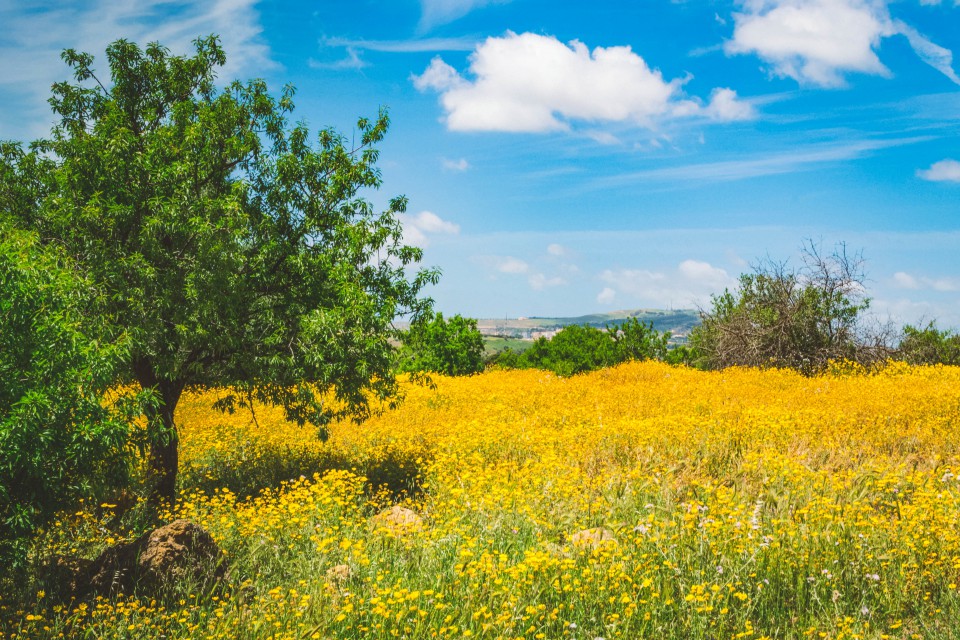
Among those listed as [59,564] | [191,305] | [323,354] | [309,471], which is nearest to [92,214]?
[191,305]

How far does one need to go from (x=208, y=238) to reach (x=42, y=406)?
4181 millimetres

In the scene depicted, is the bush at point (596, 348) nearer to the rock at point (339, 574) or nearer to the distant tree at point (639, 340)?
the distant tree at point (639, 340)

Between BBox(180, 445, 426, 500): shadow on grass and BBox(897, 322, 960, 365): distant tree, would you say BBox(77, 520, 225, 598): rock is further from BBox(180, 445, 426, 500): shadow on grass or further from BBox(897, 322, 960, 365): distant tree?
BBox(897, 322, 960, 365): distant tree

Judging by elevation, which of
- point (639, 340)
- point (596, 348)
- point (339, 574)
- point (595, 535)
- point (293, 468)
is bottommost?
point (293, 468)

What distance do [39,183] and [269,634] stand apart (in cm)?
882

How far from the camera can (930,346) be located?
86.6 feet

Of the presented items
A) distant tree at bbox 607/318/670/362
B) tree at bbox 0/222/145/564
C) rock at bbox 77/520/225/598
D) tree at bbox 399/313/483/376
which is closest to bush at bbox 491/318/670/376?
distant tree at bbox 607/318/670/362

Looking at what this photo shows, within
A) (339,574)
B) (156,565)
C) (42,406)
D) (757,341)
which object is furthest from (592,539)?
(757,341)

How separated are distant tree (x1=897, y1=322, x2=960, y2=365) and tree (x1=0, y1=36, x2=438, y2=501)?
23325 millimetres

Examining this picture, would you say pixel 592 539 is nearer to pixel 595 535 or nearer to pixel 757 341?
pixel 595 535

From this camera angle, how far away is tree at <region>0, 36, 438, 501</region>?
9.43m

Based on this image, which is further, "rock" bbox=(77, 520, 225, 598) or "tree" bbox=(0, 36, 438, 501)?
"tree" bbox=(0, 36, 438, 501)

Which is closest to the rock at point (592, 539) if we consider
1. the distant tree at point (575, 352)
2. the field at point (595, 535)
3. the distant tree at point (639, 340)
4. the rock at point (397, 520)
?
the field at point (595, 535)

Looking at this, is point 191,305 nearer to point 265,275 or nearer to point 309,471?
point 265,275
